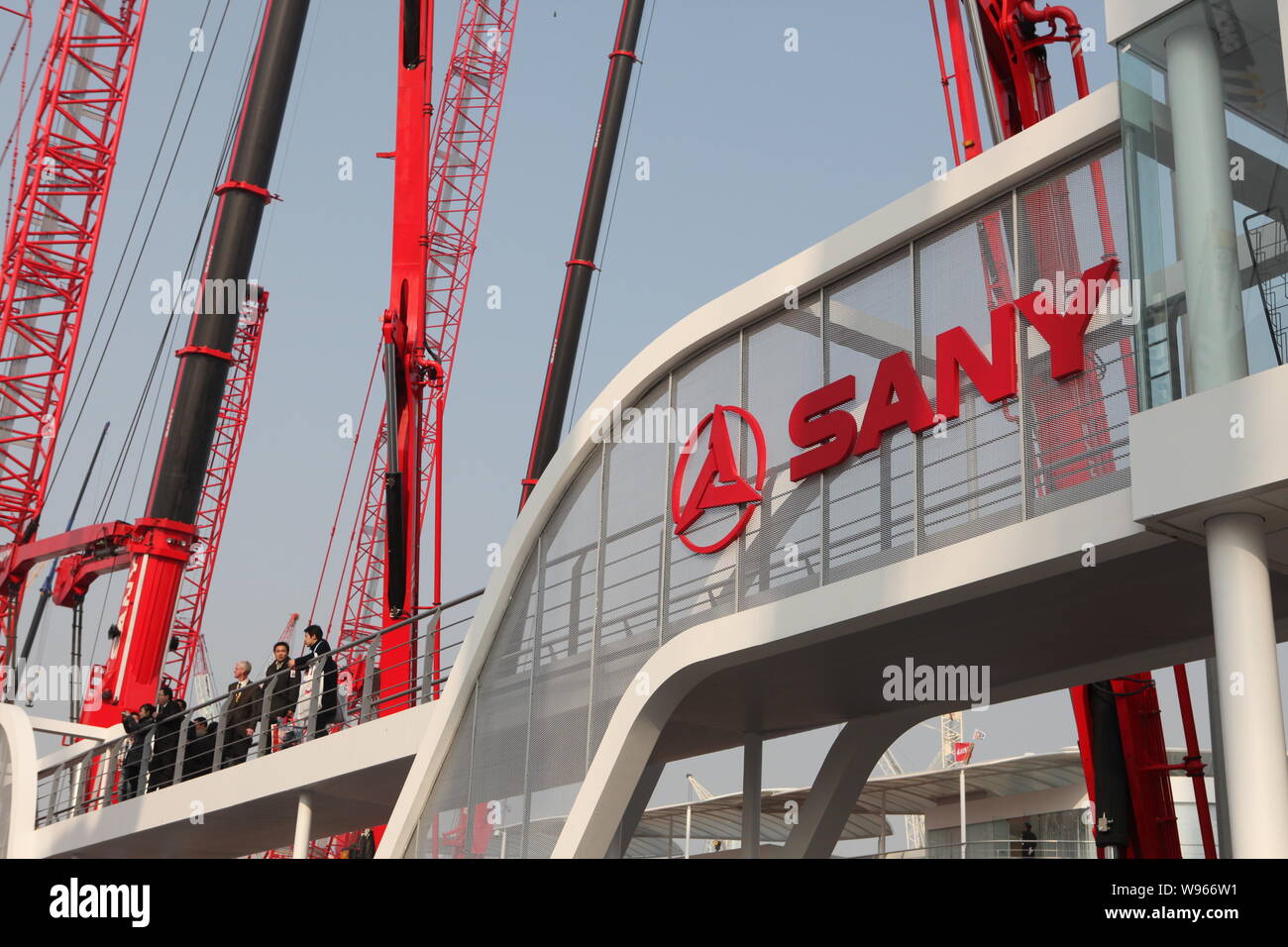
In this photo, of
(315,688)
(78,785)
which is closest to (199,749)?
(78,785)

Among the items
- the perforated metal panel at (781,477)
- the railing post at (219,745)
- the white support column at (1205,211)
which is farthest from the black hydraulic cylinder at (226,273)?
the white support column at (1205,211)

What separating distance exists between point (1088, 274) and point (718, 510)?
15.6 ft

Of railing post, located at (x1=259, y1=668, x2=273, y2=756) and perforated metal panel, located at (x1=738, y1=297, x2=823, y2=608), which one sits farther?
railing post, located at (x1=259, y1=668, x2=273, y2=756)

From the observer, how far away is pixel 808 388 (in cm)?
1441

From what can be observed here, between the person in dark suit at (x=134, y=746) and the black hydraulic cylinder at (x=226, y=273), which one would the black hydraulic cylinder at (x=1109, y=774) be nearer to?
the person in dark suit at (x=134, y=746)

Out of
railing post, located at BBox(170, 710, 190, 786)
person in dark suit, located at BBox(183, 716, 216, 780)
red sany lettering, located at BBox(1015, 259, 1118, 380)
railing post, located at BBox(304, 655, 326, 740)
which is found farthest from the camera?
person in dark suit, located at BBox(183, 716, 216, 780)

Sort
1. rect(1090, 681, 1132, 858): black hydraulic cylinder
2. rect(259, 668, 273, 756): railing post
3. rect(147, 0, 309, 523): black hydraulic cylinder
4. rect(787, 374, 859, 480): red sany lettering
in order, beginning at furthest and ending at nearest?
rect(147, 0, 309, 523): black hydraulic cylinder < rect(259, 668, 273, 756): railing post < rect(1090, 681, 1132, 858): black hydraulic cylinder < rect(787, 374, 859, 480): red sany lettering

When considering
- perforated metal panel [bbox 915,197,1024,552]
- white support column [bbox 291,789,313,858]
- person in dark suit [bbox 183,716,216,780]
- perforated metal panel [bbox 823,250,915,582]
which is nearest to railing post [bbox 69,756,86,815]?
person in dark suit [bbox 183,716,216,780]

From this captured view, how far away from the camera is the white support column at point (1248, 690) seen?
9352 millimetres

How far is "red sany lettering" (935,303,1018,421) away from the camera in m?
12.4

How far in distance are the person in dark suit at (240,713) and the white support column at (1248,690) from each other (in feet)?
52.2

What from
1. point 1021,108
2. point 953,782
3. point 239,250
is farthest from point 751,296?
point 953,782

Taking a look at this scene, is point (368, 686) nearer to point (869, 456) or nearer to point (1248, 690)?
point (869, 456)

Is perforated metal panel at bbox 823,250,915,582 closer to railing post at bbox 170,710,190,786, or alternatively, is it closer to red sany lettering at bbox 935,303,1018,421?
red sany lettering at bbox 935,303,1018,421
